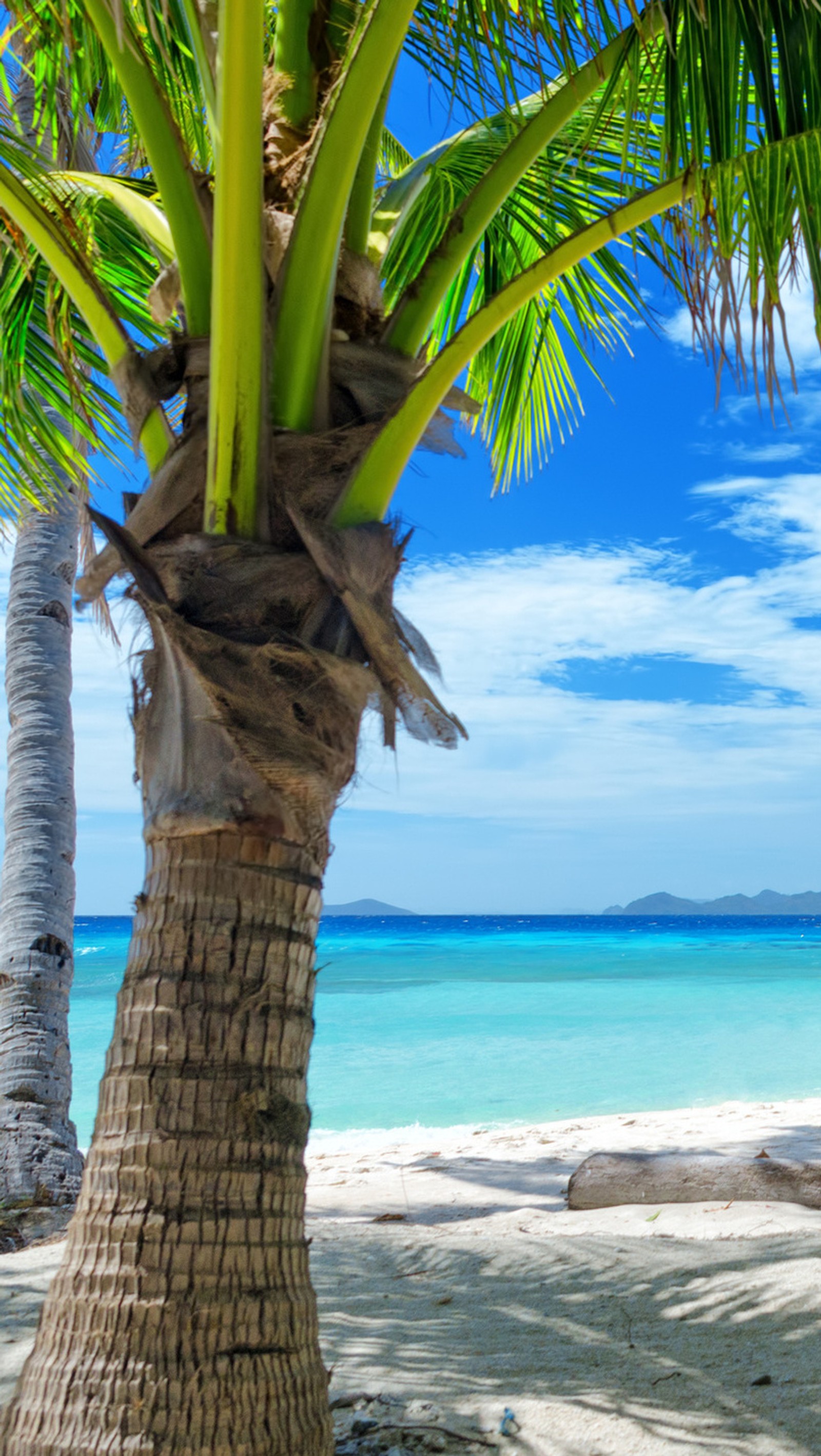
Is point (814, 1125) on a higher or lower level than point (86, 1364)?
lower

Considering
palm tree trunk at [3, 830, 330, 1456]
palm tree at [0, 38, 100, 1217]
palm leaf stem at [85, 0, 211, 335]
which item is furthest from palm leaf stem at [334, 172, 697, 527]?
palm tree at [0, 38, 100, 1217]

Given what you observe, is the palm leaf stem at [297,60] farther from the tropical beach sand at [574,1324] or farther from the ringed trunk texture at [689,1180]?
the ringed trunk texture at [689,1180]

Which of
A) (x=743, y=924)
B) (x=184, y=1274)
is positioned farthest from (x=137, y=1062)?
(x=743, y=924)

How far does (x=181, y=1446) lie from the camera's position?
65.1 inches

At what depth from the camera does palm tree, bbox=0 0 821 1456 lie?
1.73 meters

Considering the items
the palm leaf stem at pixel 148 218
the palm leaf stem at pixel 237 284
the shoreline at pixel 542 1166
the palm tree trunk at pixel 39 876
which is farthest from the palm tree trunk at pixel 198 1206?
the palm tree trunk at pixel 39 876

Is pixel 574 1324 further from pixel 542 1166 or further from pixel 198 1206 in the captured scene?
pixel 542 1166

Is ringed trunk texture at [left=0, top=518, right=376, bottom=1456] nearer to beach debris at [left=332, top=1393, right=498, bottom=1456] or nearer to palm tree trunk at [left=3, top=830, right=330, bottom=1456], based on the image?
palm tree trunk at [left=3, top=830, right=330, bottom=1456]

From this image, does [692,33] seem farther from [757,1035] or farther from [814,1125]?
[757,1035]

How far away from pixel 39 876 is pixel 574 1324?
335 centimetres

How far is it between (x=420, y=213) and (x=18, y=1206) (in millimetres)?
4493

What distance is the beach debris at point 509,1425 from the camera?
205cm

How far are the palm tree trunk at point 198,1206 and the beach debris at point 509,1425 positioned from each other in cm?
43

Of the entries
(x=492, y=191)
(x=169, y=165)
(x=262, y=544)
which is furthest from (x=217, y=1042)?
(x=492, y=191)
